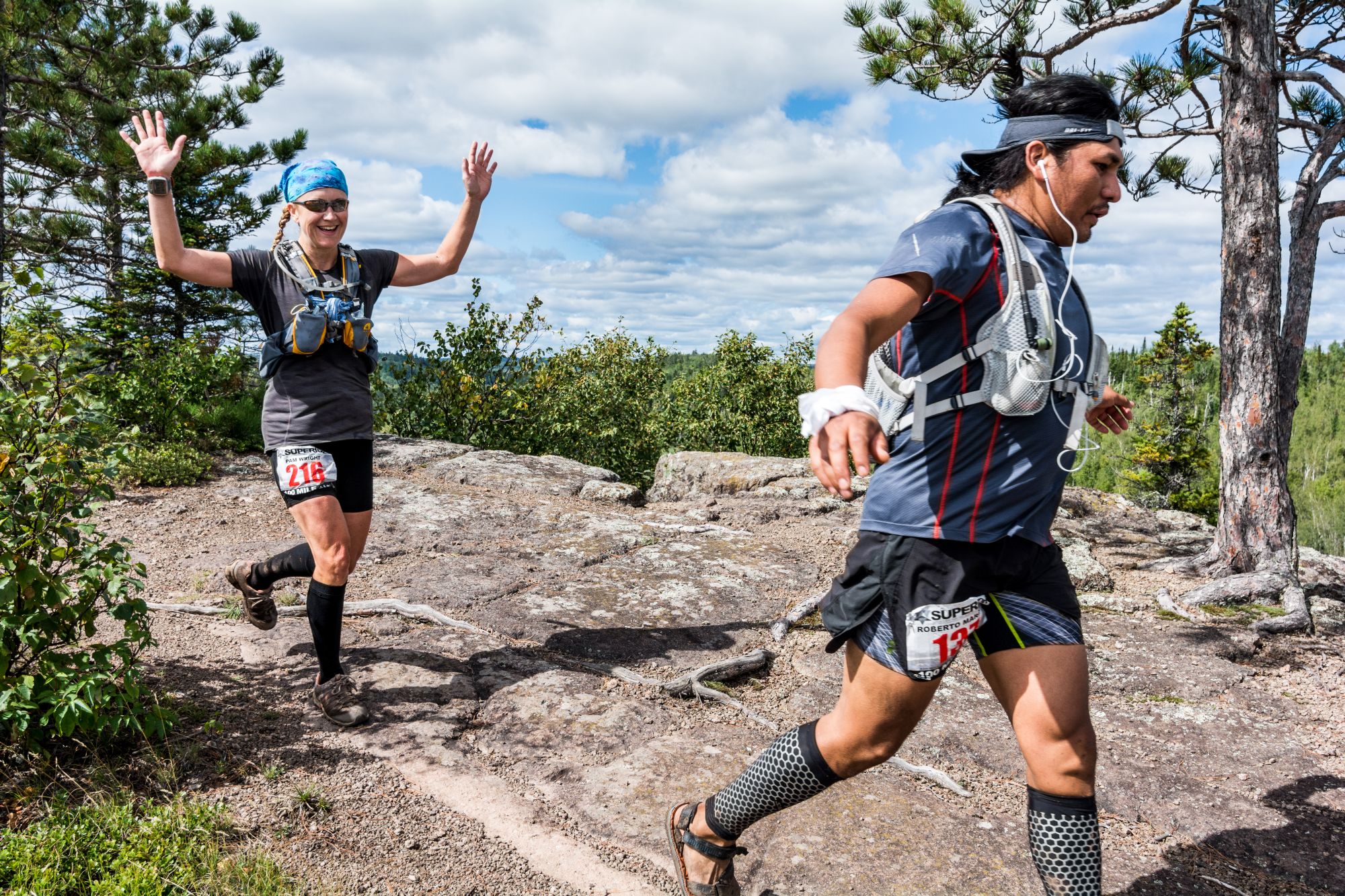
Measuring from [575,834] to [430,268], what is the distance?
2.30 m

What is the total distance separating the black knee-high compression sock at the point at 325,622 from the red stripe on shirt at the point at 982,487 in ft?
7.67

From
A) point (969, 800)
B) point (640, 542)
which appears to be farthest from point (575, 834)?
point (640, 542)

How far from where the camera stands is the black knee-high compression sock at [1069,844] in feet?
6.38

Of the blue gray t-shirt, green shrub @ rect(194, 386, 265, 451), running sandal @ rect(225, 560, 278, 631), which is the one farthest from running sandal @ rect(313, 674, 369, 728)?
green shrub @ rect(194, 386, 265, 451)

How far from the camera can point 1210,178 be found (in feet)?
27.4

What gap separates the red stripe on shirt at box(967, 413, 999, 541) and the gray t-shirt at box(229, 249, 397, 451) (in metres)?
2.29

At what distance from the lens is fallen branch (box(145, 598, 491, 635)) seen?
4.36m

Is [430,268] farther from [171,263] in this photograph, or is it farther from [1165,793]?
[1165,793]

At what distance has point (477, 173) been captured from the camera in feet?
12.7

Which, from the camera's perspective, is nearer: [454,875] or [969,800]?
[454,875]

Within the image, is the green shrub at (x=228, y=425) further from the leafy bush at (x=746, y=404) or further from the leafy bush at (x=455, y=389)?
the leafy bush at (x=746, y=404)

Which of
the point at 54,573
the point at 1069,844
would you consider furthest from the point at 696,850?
the point at 54,573

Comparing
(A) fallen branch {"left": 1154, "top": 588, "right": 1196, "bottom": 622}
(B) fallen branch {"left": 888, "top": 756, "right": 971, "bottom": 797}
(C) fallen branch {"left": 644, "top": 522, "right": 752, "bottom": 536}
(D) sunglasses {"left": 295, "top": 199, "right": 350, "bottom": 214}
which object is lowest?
(B) fallen branch {"left": 888, "top": 756, "right": 971, "bottom": 797}

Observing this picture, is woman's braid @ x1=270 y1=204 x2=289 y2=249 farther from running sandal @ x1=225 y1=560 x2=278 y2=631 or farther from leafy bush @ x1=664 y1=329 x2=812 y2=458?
leafy bush @ x1=664 y1=329 x2=812 y2=458
